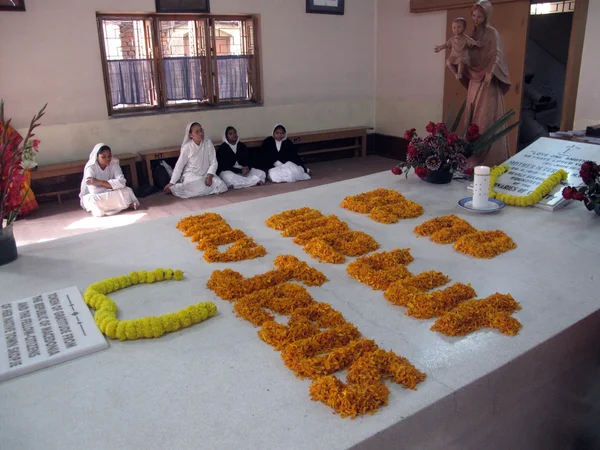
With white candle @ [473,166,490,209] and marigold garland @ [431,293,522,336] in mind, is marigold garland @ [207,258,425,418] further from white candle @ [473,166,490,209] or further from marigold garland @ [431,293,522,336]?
white candle @ [473,166,490,209]

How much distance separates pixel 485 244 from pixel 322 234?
74 cm

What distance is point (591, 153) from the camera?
3.04m

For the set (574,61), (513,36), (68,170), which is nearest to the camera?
(574,61)

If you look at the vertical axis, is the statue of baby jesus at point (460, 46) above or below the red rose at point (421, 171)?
above

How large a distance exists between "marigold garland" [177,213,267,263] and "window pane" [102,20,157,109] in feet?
12.7

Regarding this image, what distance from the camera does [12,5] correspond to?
16.5 ft

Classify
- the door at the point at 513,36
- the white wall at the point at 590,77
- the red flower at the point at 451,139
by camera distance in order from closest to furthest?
the red flower at the point at 451,139 → the white wall at the point at 590,77 → the door at the point at 513,36

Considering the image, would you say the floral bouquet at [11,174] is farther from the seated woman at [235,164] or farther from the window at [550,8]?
the window at [550,8]

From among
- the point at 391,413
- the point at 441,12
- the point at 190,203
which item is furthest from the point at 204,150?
the point at 391,413

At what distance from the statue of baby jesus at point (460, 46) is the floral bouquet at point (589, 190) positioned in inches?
64.9

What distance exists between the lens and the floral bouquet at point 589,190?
2.50 m

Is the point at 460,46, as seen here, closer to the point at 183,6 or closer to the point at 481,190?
the point at 481,190

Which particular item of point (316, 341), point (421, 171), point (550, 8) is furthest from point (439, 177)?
point (550, 8)

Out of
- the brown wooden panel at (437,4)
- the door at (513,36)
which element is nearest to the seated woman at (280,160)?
the door at (513,36)
